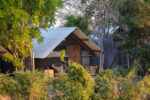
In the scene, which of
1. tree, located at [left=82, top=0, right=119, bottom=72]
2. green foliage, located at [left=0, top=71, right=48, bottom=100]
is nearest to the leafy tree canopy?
tree, located at [left=82, top=0, right=119, bottom=72]

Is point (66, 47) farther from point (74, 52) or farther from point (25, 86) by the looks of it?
point (25, 86)

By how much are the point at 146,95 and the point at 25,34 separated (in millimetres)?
4966

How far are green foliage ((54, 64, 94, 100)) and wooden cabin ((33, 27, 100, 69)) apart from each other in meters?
5.14

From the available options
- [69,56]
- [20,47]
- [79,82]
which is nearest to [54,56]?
[69,56]

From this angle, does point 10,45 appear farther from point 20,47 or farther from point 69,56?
point 69,56

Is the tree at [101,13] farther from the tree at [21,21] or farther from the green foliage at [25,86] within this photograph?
the green foliage at [25,86]

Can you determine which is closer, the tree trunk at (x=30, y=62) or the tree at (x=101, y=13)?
the tree trunk at (x=30, y=62)

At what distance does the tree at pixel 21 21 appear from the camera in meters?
9.27

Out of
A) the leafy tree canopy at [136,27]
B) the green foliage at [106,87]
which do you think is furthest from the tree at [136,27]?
the green foliage at [106,87]

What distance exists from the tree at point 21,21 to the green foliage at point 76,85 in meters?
2.70

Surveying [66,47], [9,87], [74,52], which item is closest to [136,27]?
[74,52]

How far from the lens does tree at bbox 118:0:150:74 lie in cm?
1303

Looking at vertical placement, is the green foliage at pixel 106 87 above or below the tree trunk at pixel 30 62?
below

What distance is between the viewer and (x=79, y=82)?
7.90 meters
